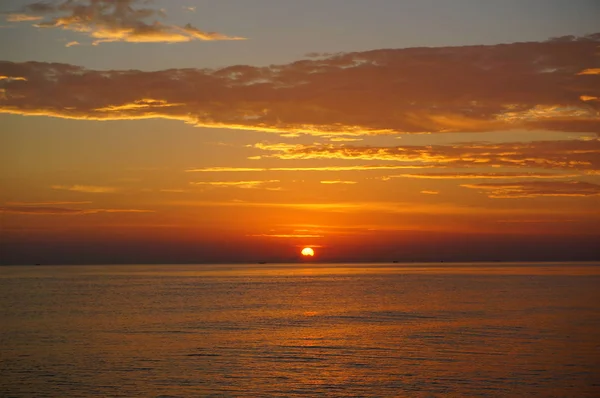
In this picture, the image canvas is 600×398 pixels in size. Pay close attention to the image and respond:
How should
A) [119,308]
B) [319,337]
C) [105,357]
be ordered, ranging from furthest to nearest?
[119,308], [319,337], [105,357]

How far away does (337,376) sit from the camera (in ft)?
137

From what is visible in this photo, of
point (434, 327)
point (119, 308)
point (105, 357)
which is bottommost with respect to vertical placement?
point (105, 357)

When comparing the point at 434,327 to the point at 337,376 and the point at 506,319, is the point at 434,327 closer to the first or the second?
the point at 506,319

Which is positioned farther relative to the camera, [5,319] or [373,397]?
[5,319]

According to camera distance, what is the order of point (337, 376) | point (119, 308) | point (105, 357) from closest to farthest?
point (337, 376) → point (105, 357) → point (119, 308)

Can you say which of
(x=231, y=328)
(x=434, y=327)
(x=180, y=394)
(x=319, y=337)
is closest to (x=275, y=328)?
(x=231, y=328)

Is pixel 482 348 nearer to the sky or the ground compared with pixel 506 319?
nearer to the ground

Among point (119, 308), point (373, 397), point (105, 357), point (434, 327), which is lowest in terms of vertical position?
point (373, 397)

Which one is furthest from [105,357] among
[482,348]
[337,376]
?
[482,348]

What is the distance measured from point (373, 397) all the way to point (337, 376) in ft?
17.4

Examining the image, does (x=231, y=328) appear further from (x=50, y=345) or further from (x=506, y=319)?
(x=506, y=319)

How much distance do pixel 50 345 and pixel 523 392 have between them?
3623cm

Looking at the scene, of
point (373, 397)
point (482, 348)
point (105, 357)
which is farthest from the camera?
point (482, 348)

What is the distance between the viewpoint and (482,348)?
52.4m
